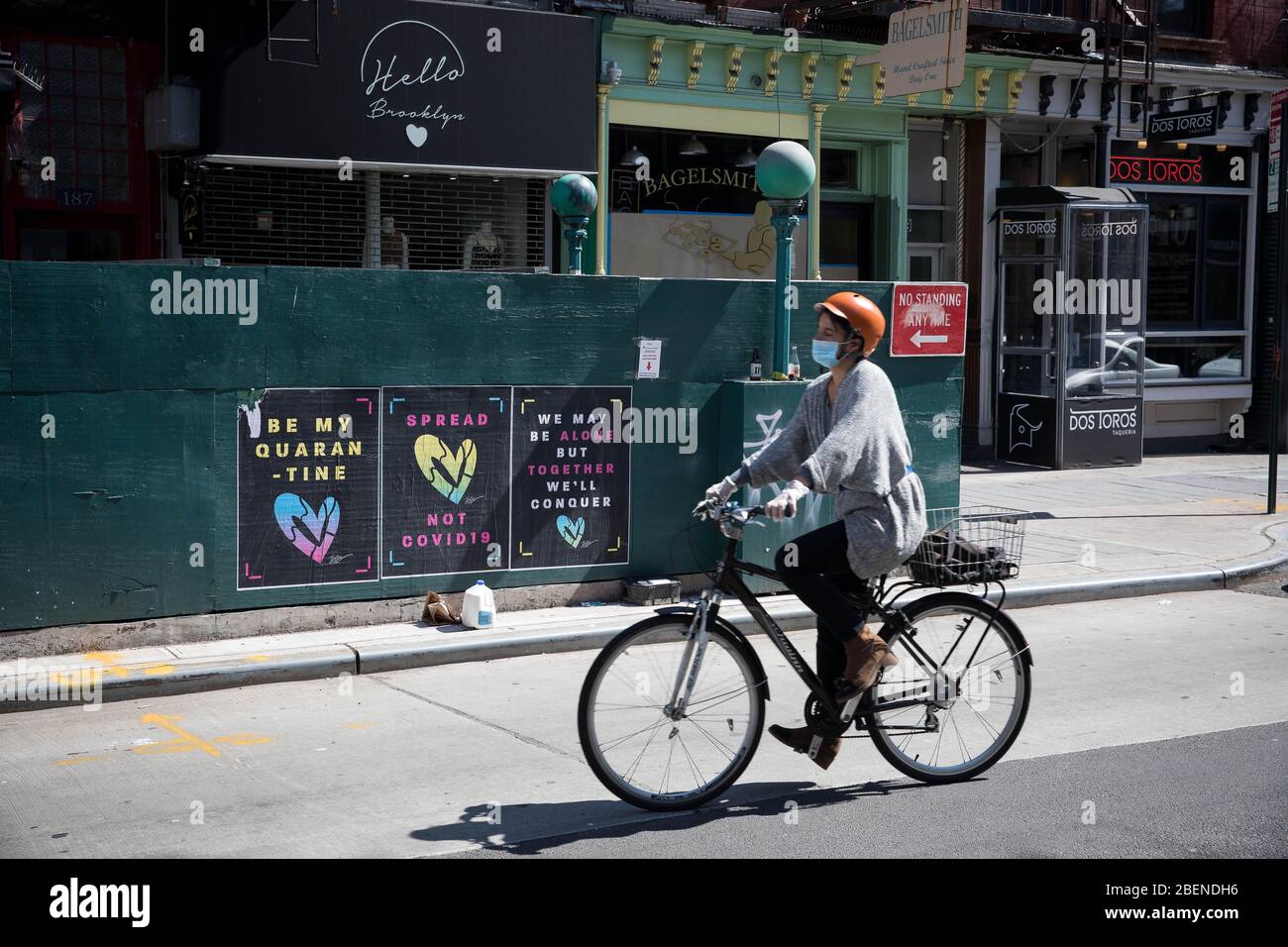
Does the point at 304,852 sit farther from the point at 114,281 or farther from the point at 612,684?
the point at 114,281

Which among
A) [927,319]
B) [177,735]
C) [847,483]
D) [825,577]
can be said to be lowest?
[177,735]

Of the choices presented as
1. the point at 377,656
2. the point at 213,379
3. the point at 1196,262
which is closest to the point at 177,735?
the point at 377,656

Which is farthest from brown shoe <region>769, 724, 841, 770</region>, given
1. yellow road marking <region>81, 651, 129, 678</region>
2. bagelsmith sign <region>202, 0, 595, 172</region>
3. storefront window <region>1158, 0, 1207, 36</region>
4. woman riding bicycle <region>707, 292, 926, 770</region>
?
storefront window <region>1158, 0, 1207, 36</region>

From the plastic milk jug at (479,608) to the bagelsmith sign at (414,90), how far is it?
217 inches

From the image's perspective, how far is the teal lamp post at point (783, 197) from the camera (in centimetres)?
951

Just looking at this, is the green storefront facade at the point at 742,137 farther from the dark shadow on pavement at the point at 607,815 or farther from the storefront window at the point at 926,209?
the dark shadow on pavement at the point at 607,815

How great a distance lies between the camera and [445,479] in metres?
8.99

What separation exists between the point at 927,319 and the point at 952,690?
515 cm

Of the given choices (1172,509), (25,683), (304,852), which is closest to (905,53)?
(1172,509)

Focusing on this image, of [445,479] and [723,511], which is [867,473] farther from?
[445,479]

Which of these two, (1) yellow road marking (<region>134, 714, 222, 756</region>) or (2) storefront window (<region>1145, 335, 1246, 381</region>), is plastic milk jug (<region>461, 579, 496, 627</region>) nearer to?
(1) yellow road marking (<region>134, 714, 222, 756</region>)

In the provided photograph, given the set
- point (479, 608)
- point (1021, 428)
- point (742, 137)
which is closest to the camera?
point (479, 608)

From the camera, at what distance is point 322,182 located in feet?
43.7
